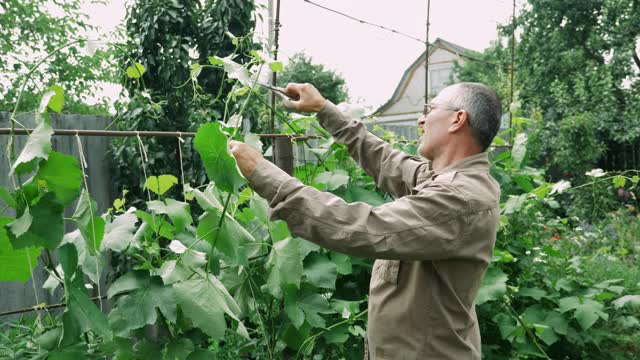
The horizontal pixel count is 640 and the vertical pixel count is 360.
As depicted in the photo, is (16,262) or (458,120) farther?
(458,120)

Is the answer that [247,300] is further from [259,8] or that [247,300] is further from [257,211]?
[259,8]

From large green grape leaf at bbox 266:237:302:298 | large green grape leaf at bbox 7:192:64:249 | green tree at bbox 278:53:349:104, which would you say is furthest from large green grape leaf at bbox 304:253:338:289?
green tree at bbox 278:53:349:104

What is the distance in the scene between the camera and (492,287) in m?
2.47

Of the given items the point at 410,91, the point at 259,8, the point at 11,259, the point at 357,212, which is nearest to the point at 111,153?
the point at 259,8

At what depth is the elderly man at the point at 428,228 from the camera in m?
1.37

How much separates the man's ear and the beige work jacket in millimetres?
93

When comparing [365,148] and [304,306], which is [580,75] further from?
[304,306]

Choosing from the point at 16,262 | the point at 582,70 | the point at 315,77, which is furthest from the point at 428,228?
the point at 315,77

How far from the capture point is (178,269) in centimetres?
156

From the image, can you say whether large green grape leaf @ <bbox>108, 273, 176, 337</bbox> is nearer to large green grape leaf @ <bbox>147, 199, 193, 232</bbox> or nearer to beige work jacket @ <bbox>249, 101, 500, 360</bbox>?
large green grape leaf @ <bbox>147, 199, 193, 232</bbox>

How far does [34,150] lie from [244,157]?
433 mm

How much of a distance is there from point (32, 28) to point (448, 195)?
627cm

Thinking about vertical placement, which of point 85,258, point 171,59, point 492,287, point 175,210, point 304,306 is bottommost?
point 492,287

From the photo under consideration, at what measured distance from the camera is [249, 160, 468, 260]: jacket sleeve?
136 centimetres
